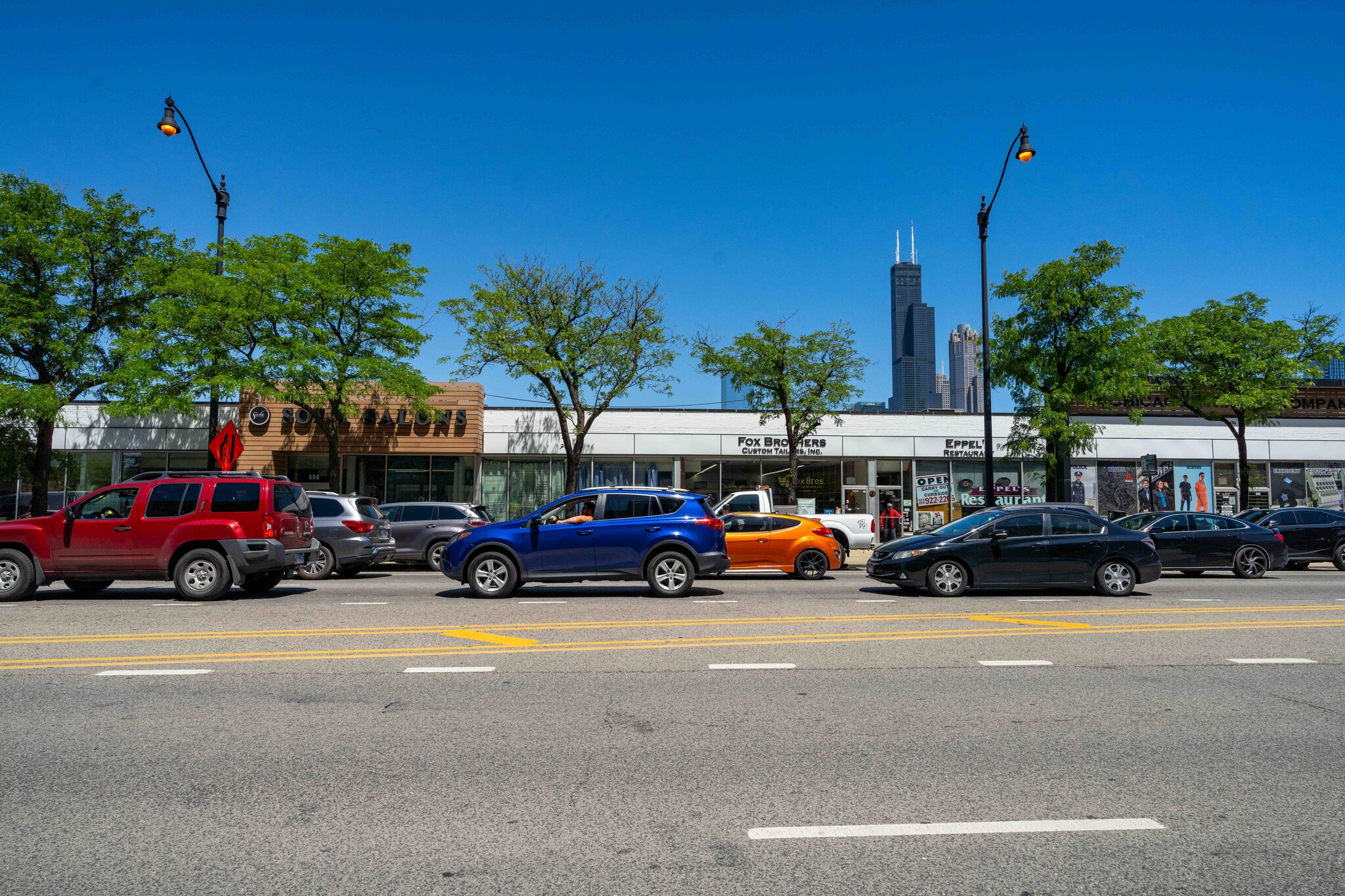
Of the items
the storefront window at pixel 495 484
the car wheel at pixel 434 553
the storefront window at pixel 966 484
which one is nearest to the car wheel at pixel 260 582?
the car wheel at pixel 434 553

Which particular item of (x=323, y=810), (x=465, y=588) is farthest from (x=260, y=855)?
(x=465, y=588)

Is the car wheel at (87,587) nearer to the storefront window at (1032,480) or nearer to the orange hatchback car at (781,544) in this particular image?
the orange hatchback car at (781,544)

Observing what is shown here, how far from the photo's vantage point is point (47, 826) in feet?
12.7

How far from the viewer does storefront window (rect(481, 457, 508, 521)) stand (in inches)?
1143

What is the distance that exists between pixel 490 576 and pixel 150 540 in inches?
207

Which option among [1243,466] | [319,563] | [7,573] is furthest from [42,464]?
[1243,466]

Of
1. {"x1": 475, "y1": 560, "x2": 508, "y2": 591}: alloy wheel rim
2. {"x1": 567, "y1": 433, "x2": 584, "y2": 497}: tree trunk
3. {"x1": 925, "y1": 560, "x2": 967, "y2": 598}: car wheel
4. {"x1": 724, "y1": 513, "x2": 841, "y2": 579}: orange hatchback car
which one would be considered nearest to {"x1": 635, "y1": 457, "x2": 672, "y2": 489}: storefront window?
{"x1": 567, "y1": 433, "x2": 584, "y2": 497}: tree trunk

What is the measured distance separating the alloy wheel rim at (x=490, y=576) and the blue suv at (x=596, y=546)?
1 cm

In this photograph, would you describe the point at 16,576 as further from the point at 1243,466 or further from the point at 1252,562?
the point at 1243,466

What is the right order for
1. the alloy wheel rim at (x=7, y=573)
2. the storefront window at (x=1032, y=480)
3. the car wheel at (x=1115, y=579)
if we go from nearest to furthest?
1. the alloy wheel rim at (x=7, y=573)
2. the car wheel at (x=1115, y=579)
3. the storefront window at (x=1032, y=480)

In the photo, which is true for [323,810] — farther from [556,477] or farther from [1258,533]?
[556,477]

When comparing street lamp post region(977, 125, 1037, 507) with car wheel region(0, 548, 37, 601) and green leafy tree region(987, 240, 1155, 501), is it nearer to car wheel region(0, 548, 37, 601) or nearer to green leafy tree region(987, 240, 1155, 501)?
green leafy tree region(987, 240, 1155, 501)

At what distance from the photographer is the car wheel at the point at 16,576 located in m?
12.6

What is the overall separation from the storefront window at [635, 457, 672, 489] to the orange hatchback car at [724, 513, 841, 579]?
11513 mm
